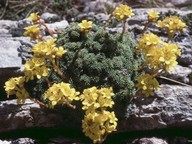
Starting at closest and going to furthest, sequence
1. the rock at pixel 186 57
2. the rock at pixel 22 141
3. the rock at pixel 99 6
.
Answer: the rock at pixel 22 141 → the rock at pixel 186 57 → the rock at pixel 99 6

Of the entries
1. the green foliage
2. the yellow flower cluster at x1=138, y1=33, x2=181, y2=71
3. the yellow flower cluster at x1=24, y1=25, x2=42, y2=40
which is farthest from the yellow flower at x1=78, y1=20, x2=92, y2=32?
the yellow flower cluster at x1=138, y1=33, x2=181, y2=71

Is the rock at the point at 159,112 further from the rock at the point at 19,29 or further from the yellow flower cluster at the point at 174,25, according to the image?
the rock at the point at 19,29

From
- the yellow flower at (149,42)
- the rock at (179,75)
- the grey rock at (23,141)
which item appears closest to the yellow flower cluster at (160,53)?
the yellow flower at (149,42)

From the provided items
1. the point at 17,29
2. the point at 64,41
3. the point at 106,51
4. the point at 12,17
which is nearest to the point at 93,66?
the point at 106,51

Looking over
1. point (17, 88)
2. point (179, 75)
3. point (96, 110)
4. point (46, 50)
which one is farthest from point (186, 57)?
point (17, 88)

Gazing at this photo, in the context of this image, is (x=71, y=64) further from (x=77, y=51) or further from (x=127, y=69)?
(x=127, y=69)

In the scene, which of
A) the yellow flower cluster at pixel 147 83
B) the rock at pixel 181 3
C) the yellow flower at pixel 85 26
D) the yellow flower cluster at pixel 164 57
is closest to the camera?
the yellow flower cluster at pixel 164 57
